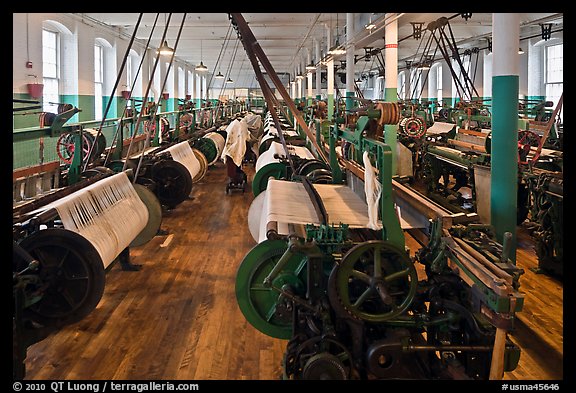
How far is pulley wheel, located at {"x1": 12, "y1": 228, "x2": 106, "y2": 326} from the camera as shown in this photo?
3.26 metres

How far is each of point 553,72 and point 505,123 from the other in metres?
15.8

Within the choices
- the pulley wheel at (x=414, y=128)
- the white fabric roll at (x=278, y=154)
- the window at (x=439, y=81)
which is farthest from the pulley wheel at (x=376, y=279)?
the window at (x=439, y=81)

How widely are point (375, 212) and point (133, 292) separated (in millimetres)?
2663

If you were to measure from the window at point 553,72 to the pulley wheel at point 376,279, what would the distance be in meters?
16.4

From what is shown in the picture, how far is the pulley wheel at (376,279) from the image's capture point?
2.97 m

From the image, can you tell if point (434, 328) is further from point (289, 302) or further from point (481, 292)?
point (289, 302)

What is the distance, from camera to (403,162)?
378 inches

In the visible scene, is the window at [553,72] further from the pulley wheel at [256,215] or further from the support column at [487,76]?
the pulley wheel at [256,215]

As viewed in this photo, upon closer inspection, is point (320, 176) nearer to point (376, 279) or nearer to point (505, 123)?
point (505, 123)

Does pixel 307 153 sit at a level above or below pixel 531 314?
above

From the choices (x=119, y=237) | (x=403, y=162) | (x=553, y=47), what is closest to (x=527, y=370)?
(x=119, y=237)

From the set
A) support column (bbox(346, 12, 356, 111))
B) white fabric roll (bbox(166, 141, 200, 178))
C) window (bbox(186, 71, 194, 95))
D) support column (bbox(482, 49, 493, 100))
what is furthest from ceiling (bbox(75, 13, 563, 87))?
window (bbox(186, 71, 194, 95))

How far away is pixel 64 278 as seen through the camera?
3.29m
